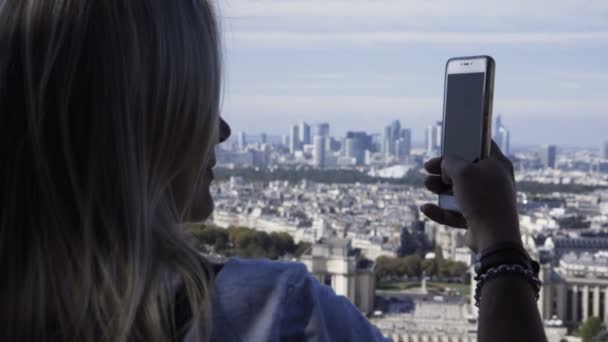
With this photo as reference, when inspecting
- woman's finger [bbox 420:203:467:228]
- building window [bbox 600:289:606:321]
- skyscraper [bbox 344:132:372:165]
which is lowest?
building window [bbox 600:289:606:321]

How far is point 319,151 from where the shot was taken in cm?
3041

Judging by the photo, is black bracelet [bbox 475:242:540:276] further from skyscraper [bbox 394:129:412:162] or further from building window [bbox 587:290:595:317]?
skyscraper [bbox 394:129:412:162]

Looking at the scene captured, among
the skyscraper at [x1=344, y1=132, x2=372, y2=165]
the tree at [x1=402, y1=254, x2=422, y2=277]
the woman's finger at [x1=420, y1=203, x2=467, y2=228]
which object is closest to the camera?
the woman's finger at [x1=420, y1=203, x2=467, y2=228]

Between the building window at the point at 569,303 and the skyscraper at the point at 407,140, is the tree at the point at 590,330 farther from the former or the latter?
the skyscraper at the point at 407,140

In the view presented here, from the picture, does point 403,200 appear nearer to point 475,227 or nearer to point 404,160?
point 404,160

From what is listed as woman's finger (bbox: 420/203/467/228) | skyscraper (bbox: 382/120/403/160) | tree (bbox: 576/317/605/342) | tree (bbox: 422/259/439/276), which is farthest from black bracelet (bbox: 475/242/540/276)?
skyscraper (bbox: 382/120/403/160)

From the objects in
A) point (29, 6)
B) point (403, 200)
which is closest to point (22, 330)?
point (29, 6)

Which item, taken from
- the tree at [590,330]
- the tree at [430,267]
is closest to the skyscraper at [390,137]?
the tree at [430,267]

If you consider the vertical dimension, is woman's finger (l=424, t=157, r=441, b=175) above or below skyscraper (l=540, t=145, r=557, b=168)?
above

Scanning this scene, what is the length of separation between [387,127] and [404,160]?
2071 millimetres

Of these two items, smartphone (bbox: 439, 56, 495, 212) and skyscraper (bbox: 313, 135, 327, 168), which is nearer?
smartphone (bbox: 439, 56, 495, 212)

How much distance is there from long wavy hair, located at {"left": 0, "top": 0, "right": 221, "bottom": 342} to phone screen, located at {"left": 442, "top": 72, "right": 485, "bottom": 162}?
213 millimetres

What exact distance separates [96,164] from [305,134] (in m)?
31.0

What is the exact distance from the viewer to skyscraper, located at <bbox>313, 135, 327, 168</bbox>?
3005 cm
